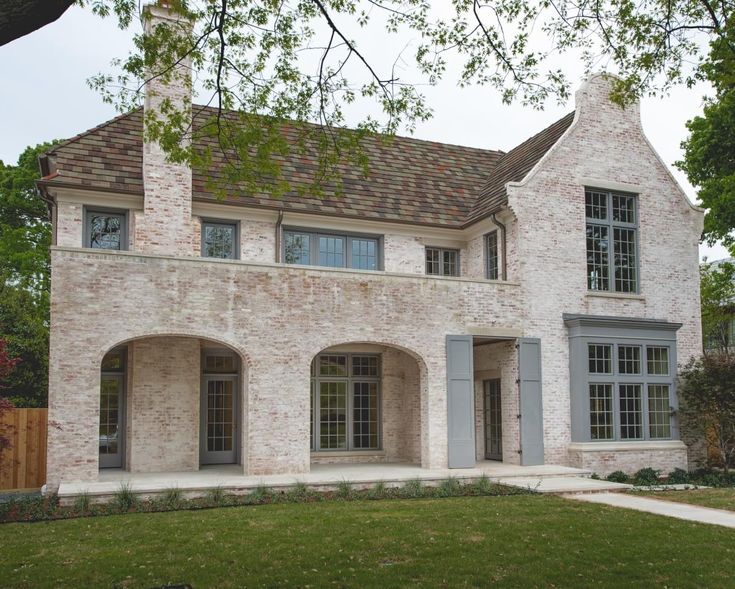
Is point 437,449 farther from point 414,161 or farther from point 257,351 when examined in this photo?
point 414,161

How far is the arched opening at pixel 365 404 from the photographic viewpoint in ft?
62.5

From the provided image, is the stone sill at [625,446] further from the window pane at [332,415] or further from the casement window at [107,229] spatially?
the casement window at [107,229]

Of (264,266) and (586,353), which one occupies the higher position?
(264,266)

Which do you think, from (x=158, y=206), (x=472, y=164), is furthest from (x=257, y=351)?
(x=472, y=164)

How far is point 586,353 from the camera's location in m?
18.7

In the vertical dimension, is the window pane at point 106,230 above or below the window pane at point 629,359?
above

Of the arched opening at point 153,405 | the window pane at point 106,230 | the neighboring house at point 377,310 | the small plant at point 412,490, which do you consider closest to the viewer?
the small plant at point 412,490

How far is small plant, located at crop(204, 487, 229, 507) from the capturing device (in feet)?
43.2

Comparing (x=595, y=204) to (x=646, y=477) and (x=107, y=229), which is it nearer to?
(x=646, y=477)

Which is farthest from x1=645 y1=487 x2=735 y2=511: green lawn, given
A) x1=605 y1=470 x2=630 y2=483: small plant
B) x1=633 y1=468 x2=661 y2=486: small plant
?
x1=605 y1=470 x2=630 y2=483: small plant

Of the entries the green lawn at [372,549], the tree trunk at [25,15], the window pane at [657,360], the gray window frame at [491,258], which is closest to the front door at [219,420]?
the green lawn at [372,549]

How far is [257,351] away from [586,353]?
800 cm

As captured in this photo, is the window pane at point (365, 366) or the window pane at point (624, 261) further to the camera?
the window pane at point (624, 261)

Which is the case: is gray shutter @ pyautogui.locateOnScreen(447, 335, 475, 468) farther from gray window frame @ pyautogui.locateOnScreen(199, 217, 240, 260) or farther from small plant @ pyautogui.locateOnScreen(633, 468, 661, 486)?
gray window frame @ pyautogui.locateOnScreen(199, 217, 240, 260)
